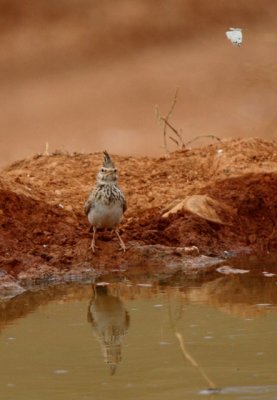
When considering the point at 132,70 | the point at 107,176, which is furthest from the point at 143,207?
the point at 132,70

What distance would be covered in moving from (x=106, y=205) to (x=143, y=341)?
2898mm

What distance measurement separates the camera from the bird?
10.6 metres

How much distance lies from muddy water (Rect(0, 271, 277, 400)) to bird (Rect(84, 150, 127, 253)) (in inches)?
35.9

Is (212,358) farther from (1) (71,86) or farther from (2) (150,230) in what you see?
(1) (71,86)

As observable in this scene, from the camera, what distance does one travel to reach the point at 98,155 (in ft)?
44.1

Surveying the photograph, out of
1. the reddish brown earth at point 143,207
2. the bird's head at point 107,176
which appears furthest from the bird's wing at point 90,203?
the reddish brown earth at point 143,207

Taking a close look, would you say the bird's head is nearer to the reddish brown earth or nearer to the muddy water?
the reddish brown earth

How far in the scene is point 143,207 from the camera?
12.0 metres

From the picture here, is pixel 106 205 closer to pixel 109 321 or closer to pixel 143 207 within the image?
pixel 143 207

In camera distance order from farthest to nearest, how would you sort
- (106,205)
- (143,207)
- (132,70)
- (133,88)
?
(132,70) → (133,88) → (143,207) → (106,205)

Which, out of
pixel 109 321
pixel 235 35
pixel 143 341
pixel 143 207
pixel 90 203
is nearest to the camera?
pixel 143 341

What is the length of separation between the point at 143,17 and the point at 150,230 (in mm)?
4685

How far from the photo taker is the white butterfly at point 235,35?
14.7 metres

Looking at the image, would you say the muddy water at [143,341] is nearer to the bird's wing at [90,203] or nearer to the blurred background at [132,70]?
the bird's wing at [90,203]
